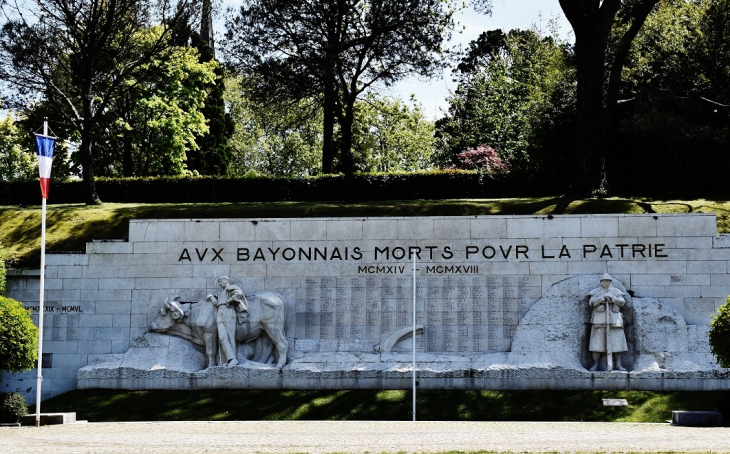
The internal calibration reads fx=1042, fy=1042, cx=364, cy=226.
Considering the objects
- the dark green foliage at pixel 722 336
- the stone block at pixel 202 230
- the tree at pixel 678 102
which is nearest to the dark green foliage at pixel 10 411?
the stone block at pixel 202 230

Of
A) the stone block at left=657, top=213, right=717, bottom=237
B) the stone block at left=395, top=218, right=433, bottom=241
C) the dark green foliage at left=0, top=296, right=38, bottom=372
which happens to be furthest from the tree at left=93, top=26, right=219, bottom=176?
the stone block at left=657, top=213, right=717, bottom=237

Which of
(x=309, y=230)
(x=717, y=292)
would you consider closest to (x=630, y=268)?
(x=717, y=292)

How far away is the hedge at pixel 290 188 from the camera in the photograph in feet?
106

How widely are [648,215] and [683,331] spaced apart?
263cm

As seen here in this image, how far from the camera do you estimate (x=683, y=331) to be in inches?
846

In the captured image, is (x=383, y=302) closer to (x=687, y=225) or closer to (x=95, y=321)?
(x=95, y=321)

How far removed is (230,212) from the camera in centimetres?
2800

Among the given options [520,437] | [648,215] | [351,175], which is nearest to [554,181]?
[351,175]

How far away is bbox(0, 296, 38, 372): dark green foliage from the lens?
1978 centimetres

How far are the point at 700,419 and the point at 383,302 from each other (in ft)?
25.3

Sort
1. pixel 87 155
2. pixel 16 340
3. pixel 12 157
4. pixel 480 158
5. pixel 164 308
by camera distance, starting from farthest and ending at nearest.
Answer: pixel 12 157
pixel 480 158
pixel 87 155
pixel 164 308
pixel 16 340

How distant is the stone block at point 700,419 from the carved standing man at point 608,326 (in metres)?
4.19

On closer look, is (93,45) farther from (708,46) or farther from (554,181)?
(708,46)

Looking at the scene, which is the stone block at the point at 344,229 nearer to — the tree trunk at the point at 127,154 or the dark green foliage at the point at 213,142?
the tree trunk at the point at 127,154
